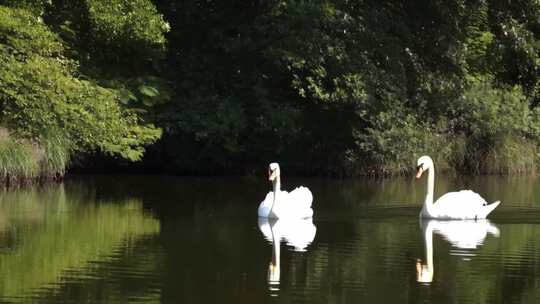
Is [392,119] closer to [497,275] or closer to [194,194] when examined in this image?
[194,194]

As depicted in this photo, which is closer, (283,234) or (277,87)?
(283,234)

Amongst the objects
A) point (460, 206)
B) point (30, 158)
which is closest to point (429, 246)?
point (460, 206)

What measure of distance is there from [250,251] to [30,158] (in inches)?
443

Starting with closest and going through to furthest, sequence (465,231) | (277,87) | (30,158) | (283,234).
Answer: (283,234), (465,231), (30,158), (277,87)

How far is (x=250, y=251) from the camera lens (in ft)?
50.0

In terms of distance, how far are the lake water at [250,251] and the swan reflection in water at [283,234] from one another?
24 millimetres

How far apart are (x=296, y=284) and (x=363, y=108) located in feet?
59.3

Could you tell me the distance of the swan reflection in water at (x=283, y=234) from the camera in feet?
44.7

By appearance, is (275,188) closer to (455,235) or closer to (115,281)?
(455,235)

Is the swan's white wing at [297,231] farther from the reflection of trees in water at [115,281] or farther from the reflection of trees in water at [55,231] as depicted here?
the reflection of trees in water at [115,281]

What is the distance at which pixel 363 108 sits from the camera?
30.4 metres

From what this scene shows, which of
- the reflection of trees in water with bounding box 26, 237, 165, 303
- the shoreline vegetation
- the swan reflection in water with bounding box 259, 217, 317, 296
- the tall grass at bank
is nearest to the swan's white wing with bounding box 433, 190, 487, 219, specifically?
the swan reflection in water with bounding box 259, 217, 317, 296

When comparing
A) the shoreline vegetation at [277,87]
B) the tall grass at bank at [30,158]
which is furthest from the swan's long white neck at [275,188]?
the shoreline vegetation at [277,87]

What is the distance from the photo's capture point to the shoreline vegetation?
90.9ft
